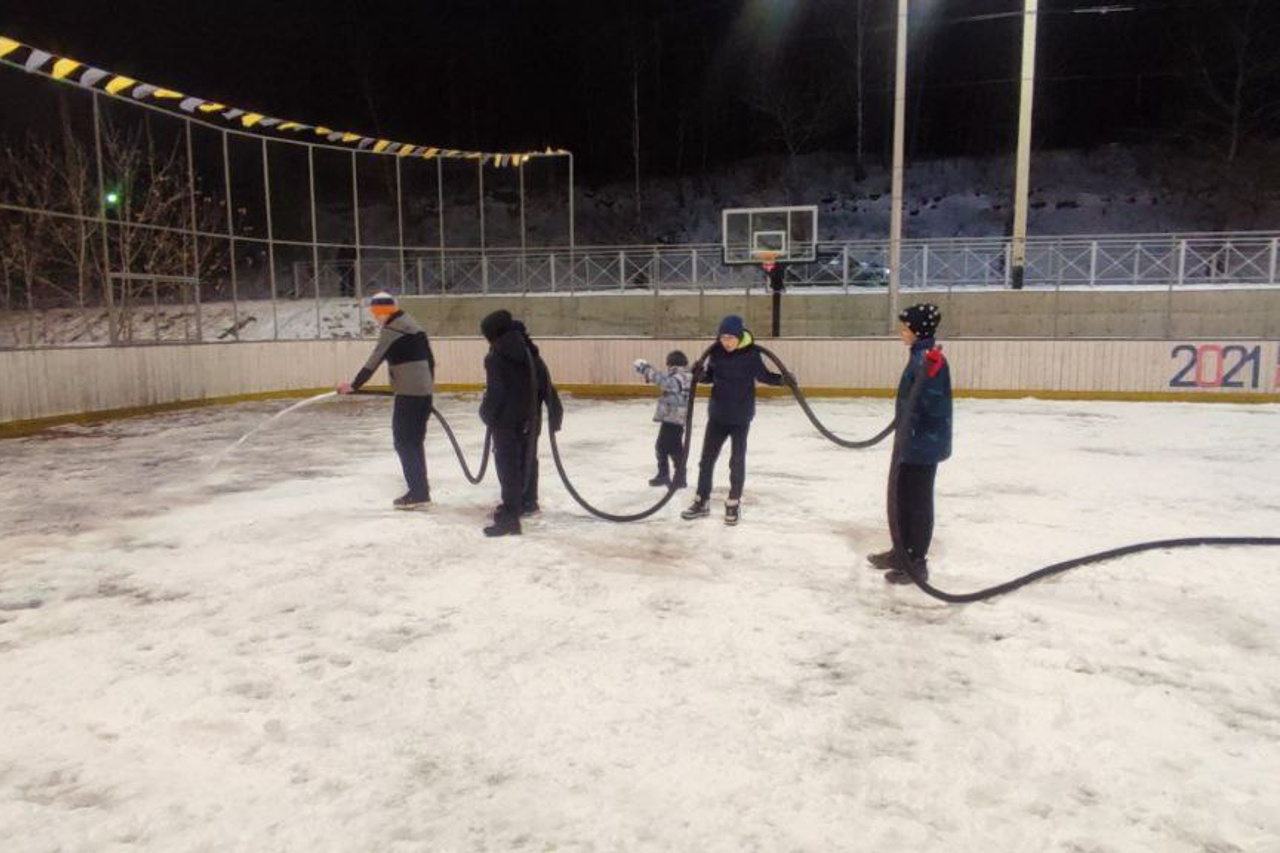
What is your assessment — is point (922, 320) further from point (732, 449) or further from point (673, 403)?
point (673, 403)

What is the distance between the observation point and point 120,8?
2941 centimetres

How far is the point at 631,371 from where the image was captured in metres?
16.1

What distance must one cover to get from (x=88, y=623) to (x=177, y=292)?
54.4 ft

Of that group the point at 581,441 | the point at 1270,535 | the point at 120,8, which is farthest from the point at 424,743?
the point at 120,8

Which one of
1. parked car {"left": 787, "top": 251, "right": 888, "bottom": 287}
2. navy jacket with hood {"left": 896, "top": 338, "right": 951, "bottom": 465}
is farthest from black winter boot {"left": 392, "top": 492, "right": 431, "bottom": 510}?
parked car {"left": 787, "top": 251, "right": 888, "bottom": 287}

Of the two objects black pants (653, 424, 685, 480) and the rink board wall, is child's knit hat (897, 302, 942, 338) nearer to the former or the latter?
black pants (653, 424, 685, 480)

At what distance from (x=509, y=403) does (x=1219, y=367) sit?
12271 millimetres

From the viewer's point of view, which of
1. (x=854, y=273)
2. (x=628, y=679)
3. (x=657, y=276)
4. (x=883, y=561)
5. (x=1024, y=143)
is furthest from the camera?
(x=854, y=273)

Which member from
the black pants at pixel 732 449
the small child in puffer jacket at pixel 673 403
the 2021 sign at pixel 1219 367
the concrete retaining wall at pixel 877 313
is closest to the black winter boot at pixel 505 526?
the black pants at pixel 732 449

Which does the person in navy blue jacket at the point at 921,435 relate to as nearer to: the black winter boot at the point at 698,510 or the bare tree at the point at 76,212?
the black winter boot at the point at 698,510

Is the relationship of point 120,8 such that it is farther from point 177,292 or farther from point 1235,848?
point 1235,848

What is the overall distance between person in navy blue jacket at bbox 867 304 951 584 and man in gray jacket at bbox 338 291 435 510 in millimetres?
3553

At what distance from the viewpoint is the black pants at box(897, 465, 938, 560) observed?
4719 millimetres

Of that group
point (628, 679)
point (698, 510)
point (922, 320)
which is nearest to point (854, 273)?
point (698, 510)
